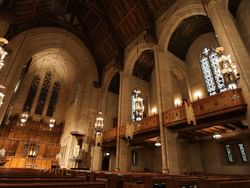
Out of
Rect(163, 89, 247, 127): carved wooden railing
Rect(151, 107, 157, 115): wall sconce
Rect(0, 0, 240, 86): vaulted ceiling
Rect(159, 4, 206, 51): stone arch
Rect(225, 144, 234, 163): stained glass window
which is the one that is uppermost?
Rect(0, 0, 240, 86): vaulted ceiling

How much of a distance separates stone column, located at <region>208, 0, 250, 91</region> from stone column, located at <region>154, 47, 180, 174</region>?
385 centimetres

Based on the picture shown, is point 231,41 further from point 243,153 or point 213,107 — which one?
point 243,153

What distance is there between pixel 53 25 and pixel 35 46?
9.33ft

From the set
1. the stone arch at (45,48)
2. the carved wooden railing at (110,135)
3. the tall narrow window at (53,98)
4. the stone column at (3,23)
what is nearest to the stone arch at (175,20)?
the carved wooden railing at (110,135)

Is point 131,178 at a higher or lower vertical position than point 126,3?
lower

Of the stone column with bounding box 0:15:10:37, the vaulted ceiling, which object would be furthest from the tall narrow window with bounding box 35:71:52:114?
the stone column with bounding box 0:15:10:37

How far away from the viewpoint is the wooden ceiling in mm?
11961

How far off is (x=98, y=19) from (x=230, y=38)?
11870mm

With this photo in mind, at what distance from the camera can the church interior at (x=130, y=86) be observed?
7.76 metres

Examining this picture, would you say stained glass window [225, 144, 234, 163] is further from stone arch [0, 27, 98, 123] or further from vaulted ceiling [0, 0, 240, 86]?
stone arch [0, 27, 98, 123]

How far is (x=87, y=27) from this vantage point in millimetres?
16797

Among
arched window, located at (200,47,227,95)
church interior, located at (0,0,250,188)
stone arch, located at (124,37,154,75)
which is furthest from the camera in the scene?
stone arch, located at (124,37,154,75)

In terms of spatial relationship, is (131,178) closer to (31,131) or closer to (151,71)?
(151,71)

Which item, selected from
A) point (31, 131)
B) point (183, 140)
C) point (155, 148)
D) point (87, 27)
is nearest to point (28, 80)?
point (31, 131)
